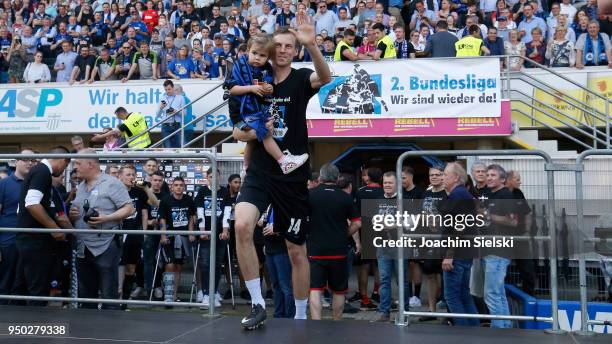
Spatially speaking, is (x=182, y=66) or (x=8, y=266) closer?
(x=8, y=266)

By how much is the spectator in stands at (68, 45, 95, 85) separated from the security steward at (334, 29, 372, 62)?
5852 mm

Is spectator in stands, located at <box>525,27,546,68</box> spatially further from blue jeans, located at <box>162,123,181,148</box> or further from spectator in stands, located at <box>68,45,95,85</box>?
spectator in stands, located at <box>68,45,95,85</box>

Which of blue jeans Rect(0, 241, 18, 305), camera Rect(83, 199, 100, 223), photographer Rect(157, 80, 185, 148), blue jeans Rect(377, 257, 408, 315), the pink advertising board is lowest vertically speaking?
blue jeans Rect(377, 257, 408, 315)

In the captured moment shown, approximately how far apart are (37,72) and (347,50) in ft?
26.2

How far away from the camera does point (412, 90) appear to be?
12.1 metres

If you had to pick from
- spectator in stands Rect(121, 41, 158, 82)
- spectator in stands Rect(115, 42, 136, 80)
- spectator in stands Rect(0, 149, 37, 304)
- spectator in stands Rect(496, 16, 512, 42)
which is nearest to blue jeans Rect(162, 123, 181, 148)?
spectator in stands Rect(121, 41, 158, 82)

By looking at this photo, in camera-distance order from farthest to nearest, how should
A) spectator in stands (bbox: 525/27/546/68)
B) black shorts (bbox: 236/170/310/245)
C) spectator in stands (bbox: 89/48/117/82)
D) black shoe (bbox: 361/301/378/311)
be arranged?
spectator in stands (bbox: 89/48/117/82) < spectator in stands (bbox: 525/27/546/68) < black shoe (bbox: 361/301/378/311) < black shorts (bbox: 236/170/310/245)

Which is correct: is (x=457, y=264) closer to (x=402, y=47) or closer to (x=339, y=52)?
(x=339, y=52)

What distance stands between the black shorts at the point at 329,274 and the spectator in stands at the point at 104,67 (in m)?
9.79

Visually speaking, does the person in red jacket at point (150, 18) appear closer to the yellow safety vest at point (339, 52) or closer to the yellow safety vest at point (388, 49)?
the yellow safety vest at point (339, 52)

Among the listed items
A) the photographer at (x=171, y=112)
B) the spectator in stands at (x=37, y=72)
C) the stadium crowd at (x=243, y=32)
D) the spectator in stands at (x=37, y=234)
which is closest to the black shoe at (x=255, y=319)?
Answer: the spectator in stands at (x=37, y=234)

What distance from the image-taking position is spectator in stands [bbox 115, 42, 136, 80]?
15547 mm

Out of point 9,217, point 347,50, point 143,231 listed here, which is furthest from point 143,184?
point 347,50

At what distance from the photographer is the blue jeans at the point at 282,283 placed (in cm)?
766
